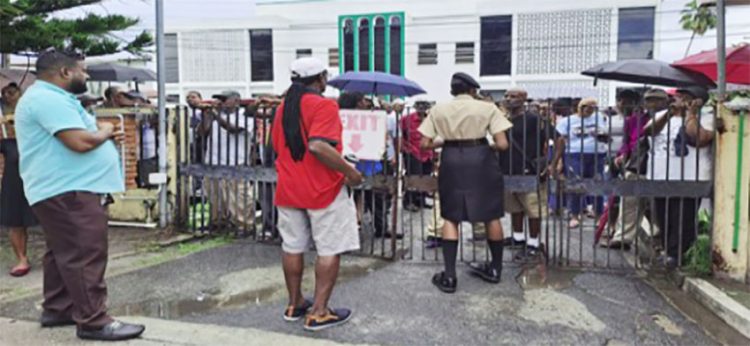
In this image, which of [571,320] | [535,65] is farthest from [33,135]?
[535,65]

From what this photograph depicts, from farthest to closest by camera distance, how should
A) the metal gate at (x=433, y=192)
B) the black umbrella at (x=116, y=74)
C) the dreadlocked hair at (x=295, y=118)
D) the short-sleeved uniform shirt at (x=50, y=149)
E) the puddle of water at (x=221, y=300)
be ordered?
the black umbrella at (x=116, y=74) < the metal gate at (x=433, y=192) < the puddle of water at (x=221, y=300) < the dreadlocked hair at (x=295, y=118) < the short-sleeved uniform shirt at (x=50, y=149)

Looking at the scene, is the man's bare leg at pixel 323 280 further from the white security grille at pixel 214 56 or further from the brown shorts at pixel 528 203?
the white security grille at pixel 214 56

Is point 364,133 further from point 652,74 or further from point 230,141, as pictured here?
point 652,74

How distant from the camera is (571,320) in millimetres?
4090

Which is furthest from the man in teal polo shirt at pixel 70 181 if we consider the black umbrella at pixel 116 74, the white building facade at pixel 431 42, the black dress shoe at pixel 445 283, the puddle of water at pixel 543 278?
the white building facade at pixel 431 42

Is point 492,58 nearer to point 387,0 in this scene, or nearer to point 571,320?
point 387,0

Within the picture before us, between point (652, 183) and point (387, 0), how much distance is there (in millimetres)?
37592

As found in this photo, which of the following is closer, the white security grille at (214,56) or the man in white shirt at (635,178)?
the man in white shirt at (635,178)

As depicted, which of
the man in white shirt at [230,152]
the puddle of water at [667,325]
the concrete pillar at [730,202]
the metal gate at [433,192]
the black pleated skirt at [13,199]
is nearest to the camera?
the puddle of water at [667,325]

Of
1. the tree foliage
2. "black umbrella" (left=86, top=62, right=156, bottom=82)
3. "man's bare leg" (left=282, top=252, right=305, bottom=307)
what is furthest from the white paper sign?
"black umbrella" (left=86, top=62, right=156, bottom=82)

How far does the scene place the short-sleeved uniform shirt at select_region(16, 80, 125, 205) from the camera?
3559 millimetres

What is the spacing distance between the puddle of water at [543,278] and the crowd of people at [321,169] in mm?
274

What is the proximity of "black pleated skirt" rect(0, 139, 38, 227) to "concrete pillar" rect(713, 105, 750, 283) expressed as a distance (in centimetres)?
559

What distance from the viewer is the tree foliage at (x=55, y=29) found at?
24.3 ft
